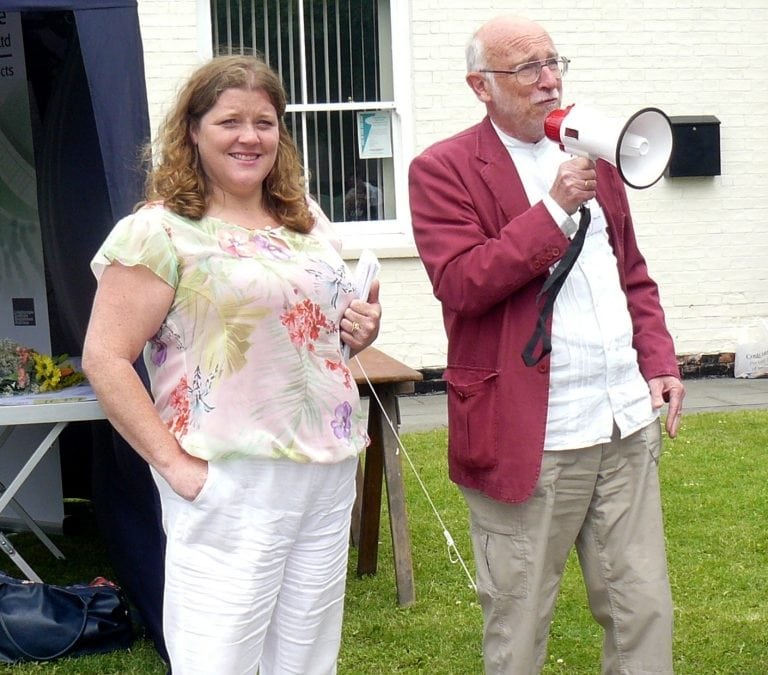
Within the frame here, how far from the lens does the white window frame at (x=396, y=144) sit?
839 centimetres

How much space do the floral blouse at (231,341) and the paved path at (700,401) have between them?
5.07 m

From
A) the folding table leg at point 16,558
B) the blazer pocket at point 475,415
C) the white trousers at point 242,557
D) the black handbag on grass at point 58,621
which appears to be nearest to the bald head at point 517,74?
the blazer pocket at point 475,415

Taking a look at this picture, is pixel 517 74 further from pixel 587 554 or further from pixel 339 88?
pixel 339 88

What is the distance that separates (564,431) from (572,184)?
1.96ft

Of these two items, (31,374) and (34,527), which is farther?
(34,527)

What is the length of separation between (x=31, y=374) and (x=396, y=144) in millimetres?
4856

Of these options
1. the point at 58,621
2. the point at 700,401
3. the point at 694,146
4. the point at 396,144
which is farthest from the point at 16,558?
the point at 694,146

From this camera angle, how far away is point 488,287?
2.70 meters

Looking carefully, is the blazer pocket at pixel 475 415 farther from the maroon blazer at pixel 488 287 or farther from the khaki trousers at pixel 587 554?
the khaki trousers at pixel 587 554

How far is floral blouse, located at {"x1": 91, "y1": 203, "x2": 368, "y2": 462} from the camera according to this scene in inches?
93.4

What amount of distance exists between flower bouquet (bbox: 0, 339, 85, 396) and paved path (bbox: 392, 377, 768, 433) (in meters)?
3.58

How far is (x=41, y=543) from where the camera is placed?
18.3 ft

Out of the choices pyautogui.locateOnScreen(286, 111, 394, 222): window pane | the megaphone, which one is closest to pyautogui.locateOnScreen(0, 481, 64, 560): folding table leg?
the megaphone

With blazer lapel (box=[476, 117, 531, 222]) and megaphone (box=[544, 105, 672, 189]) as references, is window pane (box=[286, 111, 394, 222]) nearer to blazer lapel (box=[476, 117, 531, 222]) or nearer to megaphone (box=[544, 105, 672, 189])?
blazer lapel (box=[476, 117, 531, 222])
